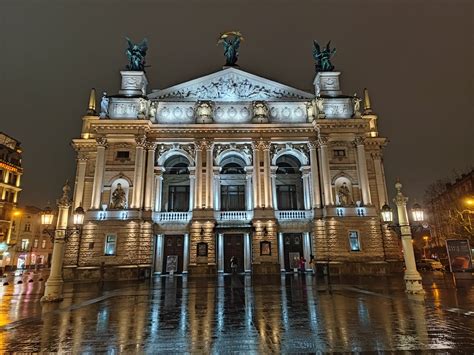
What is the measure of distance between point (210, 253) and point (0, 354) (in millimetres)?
25589

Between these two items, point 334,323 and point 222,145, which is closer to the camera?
point 334,323

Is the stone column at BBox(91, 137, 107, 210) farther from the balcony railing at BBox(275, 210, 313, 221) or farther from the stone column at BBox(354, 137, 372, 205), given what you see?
the stone column at BBox(354, 137, 372, 205)

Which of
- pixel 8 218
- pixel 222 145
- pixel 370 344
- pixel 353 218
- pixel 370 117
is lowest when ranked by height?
pixel 370 344

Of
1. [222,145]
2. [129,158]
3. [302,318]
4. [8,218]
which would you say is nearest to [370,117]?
[222,145]

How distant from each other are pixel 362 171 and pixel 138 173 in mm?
24686

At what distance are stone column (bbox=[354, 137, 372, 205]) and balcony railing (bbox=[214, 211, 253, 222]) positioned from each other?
1254 centimetres

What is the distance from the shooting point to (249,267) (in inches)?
1358

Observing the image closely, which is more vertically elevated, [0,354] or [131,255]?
[131,255]

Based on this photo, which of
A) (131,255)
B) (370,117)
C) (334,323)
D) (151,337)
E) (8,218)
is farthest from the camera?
(8,218)

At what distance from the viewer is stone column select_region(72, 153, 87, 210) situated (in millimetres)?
35719

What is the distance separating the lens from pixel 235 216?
34.5 metres

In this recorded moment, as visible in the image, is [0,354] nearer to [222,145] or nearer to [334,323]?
[334,323]

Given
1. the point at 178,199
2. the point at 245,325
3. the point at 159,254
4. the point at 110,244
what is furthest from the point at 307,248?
the point at 245,325

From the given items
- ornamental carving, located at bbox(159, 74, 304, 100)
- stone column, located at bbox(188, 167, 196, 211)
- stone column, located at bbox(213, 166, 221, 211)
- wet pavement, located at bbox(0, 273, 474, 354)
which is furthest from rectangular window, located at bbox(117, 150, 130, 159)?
wet pavement, located at bbox(0, 273, 474, 354)
